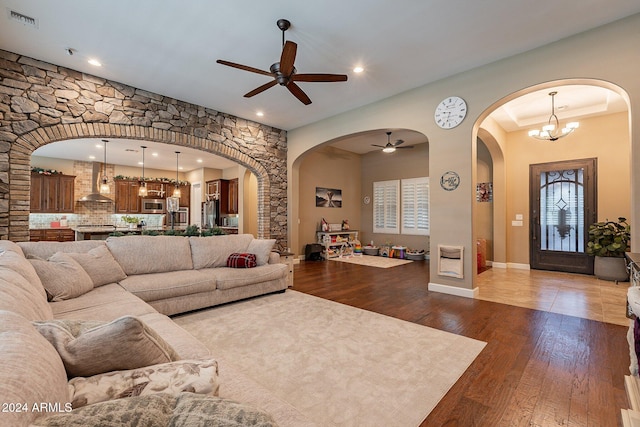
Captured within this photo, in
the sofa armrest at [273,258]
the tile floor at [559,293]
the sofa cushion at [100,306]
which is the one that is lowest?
the tile floor at [559,293]

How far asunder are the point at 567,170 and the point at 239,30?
6.49 meters

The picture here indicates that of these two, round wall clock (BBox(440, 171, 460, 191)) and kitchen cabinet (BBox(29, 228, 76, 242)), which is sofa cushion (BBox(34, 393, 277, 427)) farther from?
kitchen cabinet (BBox(29, 228, 76, 242))

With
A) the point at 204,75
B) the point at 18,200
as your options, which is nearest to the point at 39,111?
the point at 18,200

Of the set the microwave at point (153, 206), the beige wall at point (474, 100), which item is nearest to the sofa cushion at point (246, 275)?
the beige wall at point (474, 100)

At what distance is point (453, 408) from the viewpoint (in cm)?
180

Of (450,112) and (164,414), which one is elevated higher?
(450,112)

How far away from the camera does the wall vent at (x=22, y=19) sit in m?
3.03

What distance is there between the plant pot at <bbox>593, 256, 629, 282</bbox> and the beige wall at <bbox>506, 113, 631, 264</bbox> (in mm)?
824

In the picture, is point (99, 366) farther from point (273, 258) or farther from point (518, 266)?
point (518, 266)

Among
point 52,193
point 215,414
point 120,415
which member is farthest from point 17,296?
point 52,193

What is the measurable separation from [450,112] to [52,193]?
10398 mm

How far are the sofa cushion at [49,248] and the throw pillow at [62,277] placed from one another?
0.36 metres

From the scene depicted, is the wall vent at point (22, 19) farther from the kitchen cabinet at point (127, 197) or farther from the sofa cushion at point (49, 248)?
the kitchen cabinet at point (127, 197)

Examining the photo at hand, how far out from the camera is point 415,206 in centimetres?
809
